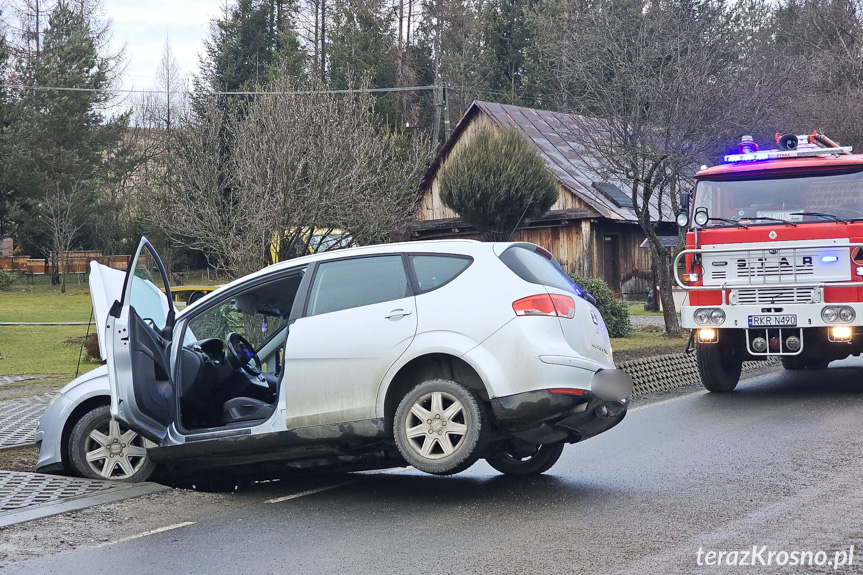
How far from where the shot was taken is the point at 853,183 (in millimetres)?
12211

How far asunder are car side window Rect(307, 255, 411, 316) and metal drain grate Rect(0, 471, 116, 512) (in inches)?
82.3

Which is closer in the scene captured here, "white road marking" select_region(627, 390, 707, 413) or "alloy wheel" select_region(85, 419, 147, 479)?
"alloy wheel" select_region(85, 419, 147, 479)

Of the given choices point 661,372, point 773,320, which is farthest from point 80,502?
point 661,372

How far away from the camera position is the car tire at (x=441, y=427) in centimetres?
690

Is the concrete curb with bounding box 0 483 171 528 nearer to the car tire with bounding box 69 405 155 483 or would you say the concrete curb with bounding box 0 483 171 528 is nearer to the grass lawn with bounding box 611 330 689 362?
the car tire with bounding box 69 405 155 483

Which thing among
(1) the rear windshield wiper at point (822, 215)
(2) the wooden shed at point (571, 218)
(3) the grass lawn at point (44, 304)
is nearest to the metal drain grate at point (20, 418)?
(1) the rear windshield wiper at point (822, 215)

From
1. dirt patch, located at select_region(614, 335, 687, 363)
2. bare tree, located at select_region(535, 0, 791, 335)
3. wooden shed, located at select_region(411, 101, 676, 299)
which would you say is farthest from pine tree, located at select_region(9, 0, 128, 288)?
dirt patch, located at select_region(614, 335, 687, 363)

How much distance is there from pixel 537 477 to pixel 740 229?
5.79 meters

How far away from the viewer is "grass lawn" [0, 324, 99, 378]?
18.9m

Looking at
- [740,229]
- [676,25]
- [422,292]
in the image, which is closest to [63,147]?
[676,25]

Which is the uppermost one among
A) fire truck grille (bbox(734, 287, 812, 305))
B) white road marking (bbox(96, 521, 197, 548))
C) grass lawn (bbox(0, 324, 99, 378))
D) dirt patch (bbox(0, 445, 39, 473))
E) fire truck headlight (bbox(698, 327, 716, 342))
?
fire truck grille (bbox(734, 287, 812, 305))

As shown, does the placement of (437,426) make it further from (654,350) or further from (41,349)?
(41,349)

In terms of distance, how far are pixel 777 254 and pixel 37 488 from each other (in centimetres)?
860

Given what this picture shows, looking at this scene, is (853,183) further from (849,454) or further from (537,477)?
(537,477)
